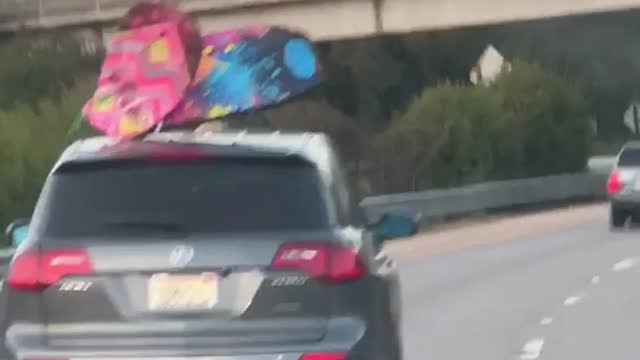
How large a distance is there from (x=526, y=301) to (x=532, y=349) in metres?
4.75

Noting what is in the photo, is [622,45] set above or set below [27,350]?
→ below

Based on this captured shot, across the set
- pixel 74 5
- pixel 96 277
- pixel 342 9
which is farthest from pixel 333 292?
pixel 74 5

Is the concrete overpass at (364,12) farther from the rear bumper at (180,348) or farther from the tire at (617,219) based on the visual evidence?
the rear bumper at (180,348)

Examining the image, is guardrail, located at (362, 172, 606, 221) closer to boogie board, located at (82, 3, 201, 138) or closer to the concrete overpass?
the concrete overpass

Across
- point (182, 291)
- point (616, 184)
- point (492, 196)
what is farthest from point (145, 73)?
point (492, 196)

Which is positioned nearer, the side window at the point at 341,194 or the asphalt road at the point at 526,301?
the side window at the point at 341,194

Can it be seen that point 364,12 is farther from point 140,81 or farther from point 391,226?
point 391,226

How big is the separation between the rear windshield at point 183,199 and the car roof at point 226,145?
10 cm

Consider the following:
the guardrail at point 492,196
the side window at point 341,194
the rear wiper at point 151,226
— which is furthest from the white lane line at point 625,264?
the rear wiper at point 151,226

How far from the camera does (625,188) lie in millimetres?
32219

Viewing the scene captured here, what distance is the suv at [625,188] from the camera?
32156 mm

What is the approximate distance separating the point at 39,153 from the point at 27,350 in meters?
27.2

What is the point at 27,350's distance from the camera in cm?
810

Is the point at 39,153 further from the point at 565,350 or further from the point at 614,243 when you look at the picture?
the point at 565,350
